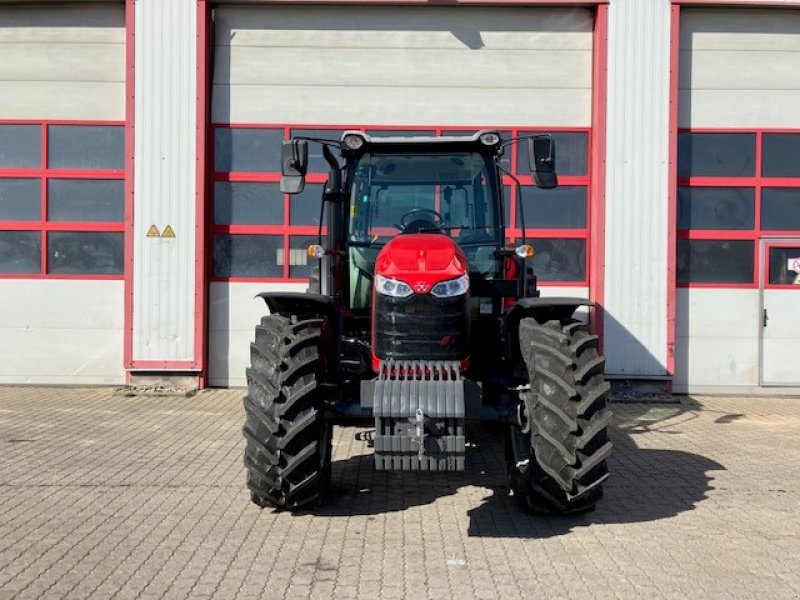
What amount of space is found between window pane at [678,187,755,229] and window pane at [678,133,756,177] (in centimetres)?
22

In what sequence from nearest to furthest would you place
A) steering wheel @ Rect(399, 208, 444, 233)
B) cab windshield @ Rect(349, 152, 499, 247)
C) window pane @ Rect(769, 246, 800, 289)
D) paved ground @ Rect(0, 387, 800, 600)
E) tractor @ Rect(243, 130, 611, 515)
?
Answer: paved ground @ Rect(0, 387, 800, 600) → tractor @ Rect(243, 130, 611, 515) → steering wheel @ Rect(399, 208, 444, 233) → cab windshield @ Rect(349, 152, 499, 247) → window pane @ Rect(769, 246, 800, 289)

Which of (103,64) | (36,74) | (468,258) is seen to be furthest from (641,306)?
(36,74)

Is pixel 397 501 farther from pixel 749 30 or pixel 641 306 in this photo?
pixel 749 30

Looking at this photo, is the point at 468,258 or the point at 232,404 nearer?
the point at 468,258

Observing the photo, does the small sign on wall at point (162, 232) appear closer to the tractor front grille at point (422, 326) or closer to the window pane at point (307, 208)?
the window pane at point (307, 208)

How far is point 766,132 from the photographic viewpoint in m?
11.2

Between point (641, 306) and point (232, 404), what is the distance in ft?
17.1

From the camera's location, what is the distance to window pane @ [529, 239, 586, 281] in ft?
36.8

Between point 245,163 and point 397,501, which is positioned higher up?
point 245,163

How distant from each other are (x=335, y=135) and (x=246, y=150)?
1.17 m

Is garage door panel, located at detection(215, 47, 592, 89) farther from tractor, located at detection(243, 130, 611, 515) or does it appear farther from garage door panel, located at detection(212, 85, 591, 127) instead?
tractor, located at detection(243, 130, 611, 515)

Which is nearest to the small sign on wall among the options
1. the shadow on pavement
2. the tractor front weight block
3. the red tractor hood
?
the shadow on pavement

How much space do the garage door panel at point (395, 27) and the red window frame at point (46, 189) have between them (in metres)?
2.08

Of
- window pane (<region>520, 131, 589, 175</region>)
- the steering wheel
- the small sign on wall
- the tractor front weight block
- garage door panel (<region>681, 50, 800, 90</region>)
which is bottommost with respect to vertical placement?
the tractor front weight block
